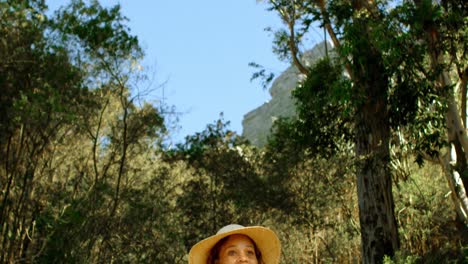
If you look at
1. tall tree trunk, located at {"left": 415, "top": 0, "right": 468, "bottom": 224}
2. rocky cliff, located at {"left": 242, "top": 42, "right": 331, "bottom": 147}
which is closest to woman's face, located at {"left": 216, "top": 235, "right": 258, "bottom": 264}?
tall tree trunk, located at {"left": 415, "top": 0, "right": 468, "bottom": 224}

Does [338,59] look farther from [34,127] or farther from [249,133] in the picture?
[249,133]

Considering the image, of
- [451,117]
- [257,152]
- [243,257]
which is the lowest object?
[243,257]

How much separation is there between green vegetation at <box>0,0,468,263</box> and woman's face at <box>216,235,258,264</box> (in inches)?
256

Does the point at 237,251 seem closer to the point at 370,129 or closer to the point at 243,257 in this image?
the point at 243,257

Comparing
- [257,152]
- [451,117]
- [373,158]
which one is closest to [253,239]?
[373,158]

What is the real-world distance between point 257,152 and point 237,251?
1741 cm

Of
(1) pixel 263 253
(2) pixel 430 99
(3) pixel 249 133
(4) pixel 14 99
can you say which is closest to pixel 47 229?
(4) pixel 14 99

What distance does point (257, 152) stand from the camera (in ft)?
Answer: 65.7

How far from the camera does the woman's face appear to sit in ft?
8.56

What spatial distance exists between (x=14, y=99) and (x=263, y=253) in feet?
38.3

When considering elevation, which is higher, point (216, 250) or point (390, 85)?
point (390, 85)

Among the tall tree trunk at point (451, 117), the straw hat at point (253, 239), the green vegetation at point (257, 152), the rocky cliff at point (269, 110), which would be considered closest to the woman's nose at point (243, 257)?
the straw hat at point (253, 239)

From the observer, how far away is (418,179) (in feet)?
55.9

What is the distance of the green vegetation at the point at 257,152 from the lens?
382 inches
